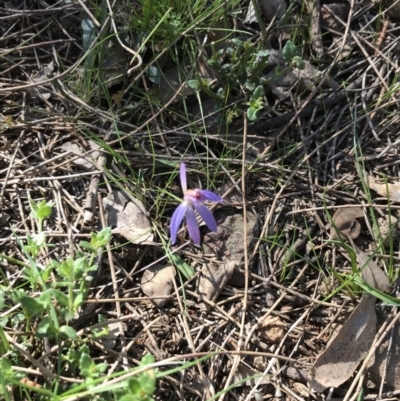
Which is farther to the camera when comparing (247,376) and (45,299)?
(247,376)

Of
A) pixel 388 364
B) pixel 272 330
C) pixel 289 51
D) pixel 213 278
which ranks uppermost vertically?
pixel 289 51

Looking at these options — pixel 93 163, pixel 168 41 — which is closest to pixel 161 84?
pixel 168 41

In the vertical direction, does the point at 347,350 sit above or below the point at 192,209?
below

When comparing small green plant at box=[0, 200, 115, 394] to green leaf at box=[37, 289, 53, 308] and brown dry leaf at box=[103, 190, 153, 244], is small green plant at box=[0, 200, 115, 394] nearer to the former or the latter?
green leaf at box=[37, 289, 53, 308]

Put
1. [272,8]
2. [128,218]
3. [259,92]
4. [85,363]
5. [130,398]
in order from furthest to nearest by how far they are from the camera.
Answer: [272,8] → [259,92] → [128,218] → [85,363] → [130,398]

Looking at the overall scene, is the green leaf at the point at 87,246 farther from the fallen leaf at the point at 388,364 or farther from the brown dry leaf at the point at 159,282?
the fallen leaf at the point at 388,364

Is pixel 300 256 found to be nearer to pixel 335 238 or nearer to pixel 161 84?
pixel 335 238

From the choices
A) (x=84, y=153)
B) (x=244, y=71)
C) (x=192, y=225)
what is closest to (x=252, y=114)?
(x=244, y=71)

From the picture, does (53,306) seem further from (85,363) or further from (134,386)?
(134,386)
